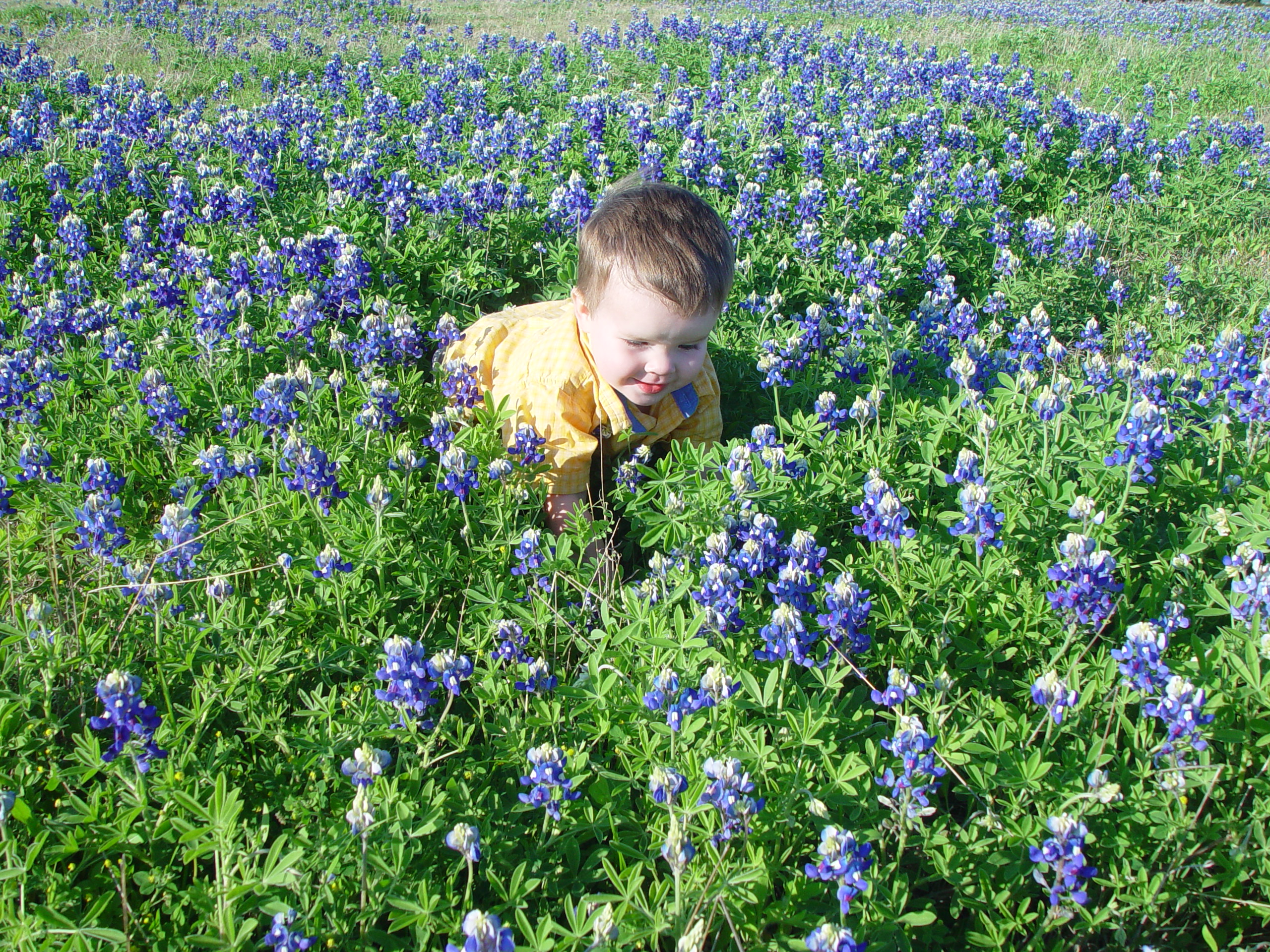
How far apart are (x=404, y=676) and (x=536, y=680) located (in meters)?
0.40

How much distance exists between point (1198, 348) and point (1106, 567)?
2169 millimetres

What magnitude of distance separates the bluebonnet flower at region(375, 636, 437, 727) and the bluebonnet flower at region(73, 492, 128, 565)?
1.13 metres

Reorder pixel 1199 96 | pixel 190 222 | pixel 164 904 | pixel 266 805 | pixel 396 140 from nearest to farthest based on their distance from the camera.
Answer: pixel 164 904
pixel 266 805
pixel 190 222
pixel 396 140
pixel 1199 96

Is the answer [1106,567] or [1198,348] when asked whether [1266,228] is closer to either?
[1198,348]

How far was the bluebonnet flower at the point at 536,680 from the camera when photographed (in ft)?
7.77

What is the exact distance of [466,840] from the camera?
178cm

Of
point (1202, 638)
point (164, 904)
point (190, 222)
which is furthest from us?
point (190, 222)

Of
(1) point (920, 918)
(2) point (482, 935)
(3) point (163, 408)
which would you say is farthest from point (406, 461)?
(1) point (920, 918)

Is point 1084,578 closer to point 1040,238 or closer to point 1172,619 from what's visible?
point 1172,619

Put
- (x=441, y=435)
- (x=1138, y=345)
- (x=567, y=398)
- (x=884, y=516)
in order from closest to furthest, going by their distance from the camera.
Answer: (x=884, y=516) → (x=441, y=435) → (x=567, y=398) → (x=1138, y=345)

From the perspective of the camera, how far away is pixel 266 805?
7.06 ft

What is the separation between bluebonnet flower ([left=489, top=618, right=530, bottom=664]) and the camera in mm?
2510

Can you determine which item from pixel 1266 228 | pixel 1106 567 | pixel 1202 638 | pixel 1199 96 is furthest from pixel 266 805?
pixel 1199 96

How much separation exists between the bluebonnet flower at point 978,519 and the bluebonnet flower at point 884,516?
0.50ft
